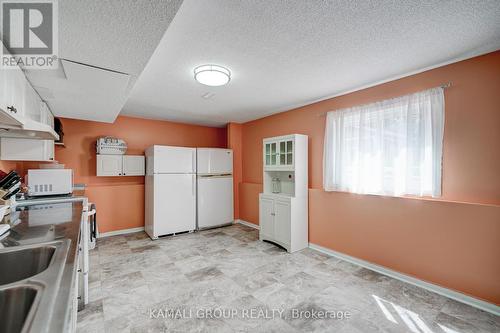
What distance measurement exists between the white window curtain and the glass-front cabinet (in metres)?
0.56

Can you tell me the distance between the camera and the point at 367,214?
2.94 m

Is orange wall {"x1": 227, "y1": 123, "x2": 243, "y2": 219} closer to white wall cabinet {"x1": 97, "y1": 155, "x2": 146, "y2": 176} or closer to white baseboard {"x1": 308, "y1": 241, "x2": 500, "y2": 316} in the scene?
white wall cabinet {"x1": 97, "y1": 155, "x2": 146, "y2": 176}

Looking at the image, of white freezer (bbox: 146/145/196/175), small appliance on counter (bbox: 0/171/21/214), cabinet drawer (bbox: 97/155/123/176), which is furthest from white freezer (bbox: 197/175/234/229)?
small appliance on counter (bbox: 0/171/21/214)

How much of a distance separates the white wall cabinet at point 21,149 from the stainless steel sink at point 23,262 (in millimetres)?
1911

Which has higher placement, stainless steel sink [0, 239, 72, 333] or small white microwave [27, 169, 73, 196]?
small white microwave [27, 169, 73, 196]

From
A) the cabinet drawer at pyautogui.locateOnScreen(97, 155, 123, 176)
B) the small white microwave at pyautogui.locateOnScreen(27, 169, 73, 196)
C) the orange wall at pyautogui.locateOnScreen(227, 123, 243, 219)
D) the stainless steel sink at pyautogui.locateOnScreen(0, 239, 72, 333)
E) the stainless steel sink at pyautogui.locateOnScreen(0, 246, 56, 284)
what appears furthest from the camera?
the orange wall at pyautogui.locateOnScreen(227, 123, 243, 219)

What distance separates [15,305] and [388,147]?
3.28m

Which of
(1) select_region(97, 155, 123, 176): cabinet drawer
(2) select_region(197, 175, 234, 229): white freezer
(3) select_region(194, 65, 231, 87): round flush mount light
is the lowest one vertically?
(2) select_region(197, 175, 234, 229): white freezer

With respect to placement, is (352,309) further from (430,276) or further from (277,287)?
(430,276)

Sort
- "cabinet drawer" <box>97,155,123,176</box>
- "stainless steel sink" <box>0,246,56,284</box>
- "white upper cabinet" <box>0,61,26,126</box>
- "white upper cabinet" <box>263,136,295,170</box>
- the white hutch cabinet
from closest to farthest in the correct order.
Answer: "stainless steel sink" <box>0,246,56,284</box> < "white upper cabinet" <box>0,61,26,126</box> < the white hutch cabinet < "white upper cabinet" <box>263,136,295,170</box> < "cabinet drawer" <box>97,155,123,176</box>

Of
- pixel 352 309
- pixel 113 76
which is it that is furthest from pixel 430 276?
pixel 113 76

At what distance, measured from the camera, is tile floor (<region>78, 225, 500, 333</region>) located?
1.87 meters

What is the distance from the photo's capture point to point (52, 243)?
1.27 metres

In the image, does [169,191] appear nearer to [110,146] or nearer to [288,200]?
[110,146]
